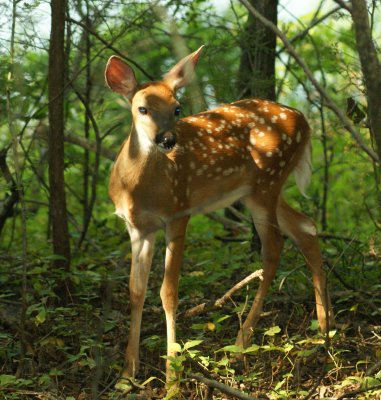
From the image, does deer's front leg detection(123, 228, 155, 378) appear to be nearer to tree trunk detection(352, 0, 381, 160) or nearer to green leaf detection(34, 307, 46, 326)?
green leaf detection(34, 307, 46, 326)

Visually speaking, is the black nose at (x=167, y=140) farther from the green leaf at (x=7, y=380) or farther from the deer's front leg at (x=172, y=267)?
the green leaf at (x=7, y=380)

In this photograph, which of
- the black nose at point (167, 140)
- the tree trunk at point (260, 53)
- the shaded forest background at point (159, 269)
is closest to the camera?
the shaded forest background at point (159, 269)

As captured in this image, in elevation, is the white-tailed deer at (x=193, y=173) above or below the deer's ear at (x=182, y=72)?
below

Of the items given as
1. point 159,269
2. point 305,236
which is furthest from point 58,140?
point 305,236

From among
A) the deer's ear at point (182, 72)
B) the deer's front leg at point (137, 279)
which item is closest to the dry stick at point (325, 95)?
the deer's ear at point (182, 72)

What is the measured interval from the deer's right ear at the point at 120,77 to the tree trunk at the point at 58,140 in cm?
53

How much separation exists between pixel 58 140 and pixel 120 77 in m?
0.83

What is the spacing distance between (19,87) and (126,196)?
1.03 meters

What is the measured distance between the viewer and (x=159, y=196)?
530 cm

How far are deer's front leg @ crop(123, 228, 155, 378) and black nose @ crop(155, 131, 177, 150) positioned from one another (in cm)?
74

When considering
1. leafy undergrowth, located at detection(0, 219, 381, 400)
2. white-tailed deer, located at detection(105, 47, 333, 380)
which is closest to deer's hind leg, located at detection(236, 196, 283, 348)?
white-tailed deer, located at detection(105, 47, 333, 380)

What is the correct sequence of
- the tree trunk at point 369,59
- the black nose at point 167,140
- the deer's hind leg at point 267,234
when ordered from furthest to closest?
the deer's hind leg at point 267,234 < the black nose at point 167,140 < the tree trunk at point 369,59

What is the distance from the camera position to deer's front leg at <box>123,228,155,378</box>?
5.21m

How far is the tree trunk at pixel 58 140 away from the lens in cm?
565
